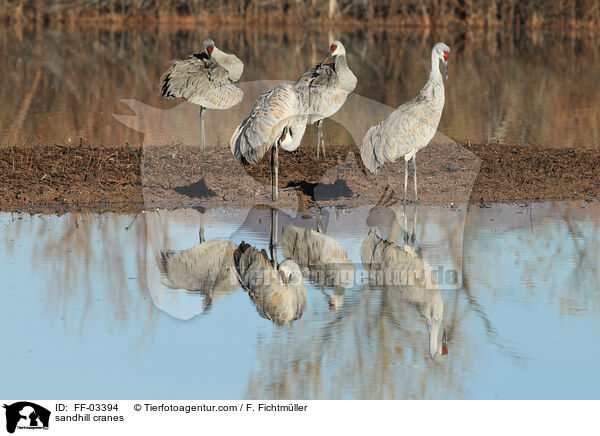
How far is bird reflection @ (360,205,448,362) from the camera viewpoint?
21.8 feet

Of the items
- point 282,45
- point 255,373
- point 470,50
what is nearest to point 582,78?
point 470,50

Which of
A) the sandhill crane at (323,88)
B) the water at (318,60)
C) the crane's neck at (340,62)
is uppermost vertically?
the water at (318,60)

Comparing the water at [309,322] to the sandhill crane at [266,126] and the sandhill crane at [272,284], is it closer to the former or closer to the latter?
the sandhill crane at [272,284]

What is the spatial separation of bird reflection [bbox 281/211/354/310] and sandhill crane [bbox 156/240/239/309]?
529 mm

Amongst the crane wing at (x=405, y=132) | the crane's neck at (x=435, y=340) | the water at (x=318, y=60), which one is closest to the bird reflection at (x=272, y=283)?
the crane's neck at (x=435, y=340)

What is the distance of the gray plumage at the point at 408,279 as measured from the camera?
6613 mm

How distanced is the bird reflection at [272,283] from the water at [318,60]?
250 inches

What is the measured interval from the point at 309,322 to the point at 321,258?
174 centimetres

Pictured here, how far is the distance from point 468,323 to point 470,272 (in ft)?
4.14

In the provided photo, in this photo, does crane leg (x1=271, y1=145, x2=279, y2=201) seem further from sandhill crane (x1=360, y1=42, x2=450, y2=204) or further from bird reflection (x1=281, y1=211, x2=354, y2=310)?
bird reflection (x1=281, y1=211, x2=354, y2=310)

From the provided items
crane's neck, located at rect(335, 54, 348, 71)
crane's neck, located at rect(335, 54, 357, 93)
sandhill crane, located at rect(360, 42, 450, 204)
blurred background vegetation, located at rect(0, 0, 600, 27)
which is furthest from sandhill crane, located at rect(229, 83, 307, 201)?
blurred background vegetation, located at rect(0, 0, 600, 27)

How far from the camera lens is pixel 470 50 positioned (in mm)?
32781
